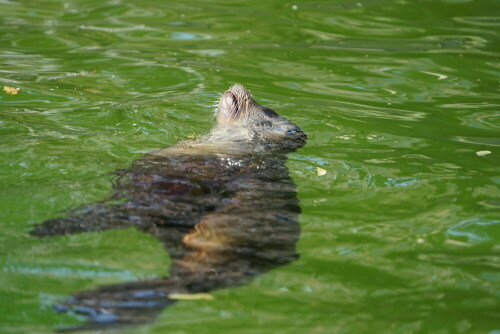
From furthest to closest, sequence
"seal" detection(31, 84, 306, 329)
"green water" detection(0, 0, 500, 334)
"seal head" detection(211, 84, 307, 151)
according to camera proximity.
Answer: "seal head" detection(211, 84, 307, 151) < "green water" detection(0, 0, 500, 334) < "seal" detection(31, 84, 306, 329)

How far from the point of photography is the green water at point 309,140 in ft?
15.4

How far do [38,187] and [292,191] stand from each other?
2.16 metres

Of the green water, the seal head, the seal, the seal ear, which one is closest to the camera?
the seal

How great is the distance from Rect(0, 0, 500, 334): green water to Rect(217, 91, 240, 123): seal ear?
0.59 metres

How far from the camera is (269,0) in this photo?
15.4 meters

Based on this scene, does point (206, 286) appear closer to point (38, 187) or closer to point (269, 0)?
point (38, 187)

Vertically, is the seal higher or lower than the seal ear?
lower

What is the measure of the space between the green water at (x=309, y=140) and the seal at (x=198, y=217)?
4.4 inches

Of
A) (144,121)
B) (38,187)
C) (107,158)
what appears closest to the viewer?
(38,187)

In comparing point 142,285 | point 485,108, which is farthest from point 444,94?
point 142,285

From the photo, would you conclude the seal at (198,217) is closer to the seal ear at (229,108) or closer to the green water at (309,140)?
the green water at (309,140)

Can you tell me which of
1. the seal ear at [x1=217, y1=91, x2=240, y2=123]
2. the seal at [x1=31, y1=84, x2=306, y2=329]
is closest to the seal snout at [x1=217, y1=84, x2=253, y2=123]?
the seal ear at [x1=217, y1=91, x2=240, y2=123]

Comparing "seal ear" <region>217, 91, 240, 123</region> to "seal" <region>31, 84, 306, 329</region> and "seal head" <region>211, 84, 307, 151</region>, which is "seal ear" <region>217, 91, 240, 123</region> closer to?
"seal head" <region>211, 84, 307, 151</region>

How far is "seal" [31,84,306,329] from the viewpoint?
4.41 metres
